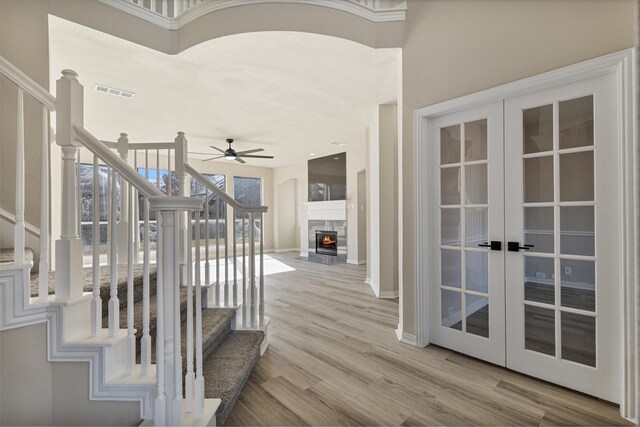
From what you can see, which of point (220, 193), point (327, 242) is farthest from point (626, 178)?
point (327, 242)

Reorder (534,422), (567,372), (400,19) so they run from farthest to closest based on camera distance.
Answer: (400,19) → (567,372) → (534,422)

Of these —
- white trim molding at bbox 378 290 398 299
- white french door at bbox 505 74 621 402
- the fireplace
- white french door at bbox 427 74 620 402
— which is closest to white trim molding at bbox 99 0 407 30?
white french door at bbox 427 74 620 402

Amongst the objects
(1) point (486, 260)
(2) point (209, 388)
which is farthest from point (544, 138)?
(2) point (209, 388)

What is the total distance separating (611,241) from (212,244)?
8153mm

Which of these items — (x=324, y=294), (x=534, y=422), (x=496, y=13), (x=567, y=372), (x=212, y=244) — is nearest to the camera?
(x=534, y=422)

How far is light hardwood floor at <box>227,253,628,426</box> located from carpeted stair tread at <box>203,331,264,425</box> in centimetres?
12

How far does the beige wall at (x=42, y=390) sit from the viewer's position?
1216mm

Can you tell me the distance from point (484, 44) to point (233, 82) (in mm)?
2491

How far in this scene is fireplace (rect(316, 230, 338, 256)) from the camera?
23.7 ft

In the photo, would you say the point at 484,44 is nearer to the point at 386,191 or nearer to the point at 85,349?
the point at 386,191

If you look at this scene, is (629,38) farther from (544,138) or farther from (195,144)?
(195,144)

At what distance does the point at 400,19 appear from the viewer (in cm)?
259

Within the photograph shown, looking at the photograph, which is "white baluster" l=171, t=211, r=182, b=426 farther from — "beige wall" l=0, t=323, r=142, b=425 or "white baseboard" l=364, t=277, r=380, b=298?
"white baseboard" l=364, t=277, r=380, b=298

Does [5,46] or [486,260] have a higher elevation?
[5,46]
